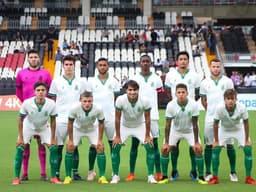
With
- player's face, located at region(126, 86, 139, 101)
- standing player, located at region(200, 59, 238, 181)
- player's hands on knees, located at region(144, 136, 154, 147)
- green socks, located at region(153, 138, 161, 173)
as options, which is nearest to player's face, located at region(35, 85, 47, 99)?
player's face, located at region(126, 86, 139, 101)

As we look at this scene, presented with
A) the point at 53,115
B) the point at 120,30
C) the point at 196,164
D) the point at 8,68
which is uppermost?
the point at 120,30

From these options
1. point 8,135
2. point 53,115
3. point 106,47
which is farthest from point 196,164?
point 106,47

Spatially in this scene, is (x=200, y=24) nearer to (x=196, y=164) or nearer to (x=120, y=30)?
(x=120, y=30)

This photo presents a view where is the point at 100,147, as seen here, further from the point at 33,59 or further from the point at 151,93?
the point at 33,59

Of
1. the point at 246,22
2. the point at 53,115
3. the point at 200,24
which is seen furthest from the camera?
the point at 246,22

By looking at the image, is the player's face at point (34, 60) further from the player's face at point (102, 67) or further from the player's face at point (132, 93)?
the player's face at point (132, 93)

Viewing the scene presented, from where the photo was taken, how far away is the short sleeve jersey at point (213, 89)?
13250 millimetres

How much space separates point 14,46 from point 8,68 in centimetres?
360

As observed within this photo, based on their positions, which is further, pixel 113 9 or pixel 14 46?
pixel 113 9

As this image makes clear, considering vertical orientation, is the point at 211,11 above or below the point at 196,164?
above

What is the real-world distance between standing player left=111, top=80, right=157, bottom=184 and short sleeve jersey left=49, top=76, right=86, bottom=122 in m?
0.77

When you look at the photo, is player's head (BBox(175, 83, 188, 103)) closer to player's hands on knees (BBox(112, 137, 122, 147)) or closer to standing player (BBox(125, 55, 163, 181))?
standing player (BBox(125, 55, 163, 181))

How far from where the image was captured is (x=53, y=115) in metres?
12.6

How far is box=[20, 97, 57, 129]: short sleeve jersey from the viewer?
12.5 m
